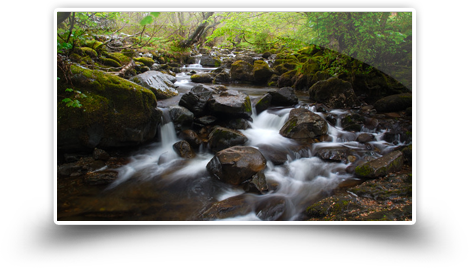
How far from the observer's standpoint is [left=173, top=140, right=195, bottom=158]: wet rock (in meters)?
4.58

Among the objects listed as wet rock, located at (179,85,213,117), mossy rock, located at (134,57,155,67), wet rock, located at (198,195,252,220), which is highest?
mossy rock, located at (134,57,155,67)

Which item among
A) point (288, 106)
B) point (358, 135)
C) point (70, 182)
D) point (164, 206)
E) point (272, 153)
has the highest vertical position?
point (288, 106)

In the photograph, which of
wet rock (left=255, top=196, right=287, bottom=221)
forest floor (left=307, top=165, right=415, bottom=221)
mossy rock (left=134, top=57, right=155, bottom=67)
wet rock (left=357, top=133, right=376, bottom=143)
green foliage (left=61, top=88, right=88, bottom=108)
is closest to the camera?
forest floor (left=307, top=165, right=415, bottom=221)

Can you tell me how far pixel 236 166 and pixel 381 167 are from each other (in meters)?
2.21

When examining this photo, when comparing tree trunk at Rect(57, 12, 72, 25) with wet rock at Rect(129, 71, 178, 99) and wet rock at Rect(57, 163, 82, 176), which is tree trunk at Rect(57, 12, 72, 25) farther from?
wet rock at Rect(129, 71, 178, 99)

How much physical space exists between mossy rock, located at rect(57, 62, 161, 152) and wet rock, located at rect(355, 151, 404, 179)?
3886mm

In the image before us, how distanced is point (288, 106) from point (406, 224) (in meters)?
5.20

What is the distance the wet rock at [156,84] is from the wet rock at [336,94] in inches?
178

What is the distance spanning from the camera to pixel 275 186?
3613 mm

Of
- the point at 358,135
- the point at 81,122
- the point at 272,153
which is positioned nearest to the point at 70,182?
the point at 81,122

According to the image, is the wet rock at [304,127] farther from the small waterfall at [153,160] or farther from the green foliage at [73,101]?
the green foliage at [73,101]

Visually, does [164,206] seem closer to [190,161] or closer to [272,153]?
[190,161]

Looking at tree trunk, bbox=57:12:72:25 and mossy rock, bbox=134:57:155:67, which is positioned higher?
mossy rock, bbox=134:57:155:67

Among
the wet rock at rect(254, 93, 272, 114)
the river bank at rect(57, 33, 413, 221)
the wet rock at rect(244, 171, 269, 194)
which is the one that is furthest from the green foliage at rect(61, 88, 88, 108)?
the wet rock at rect(254, 93, 272, 114)
